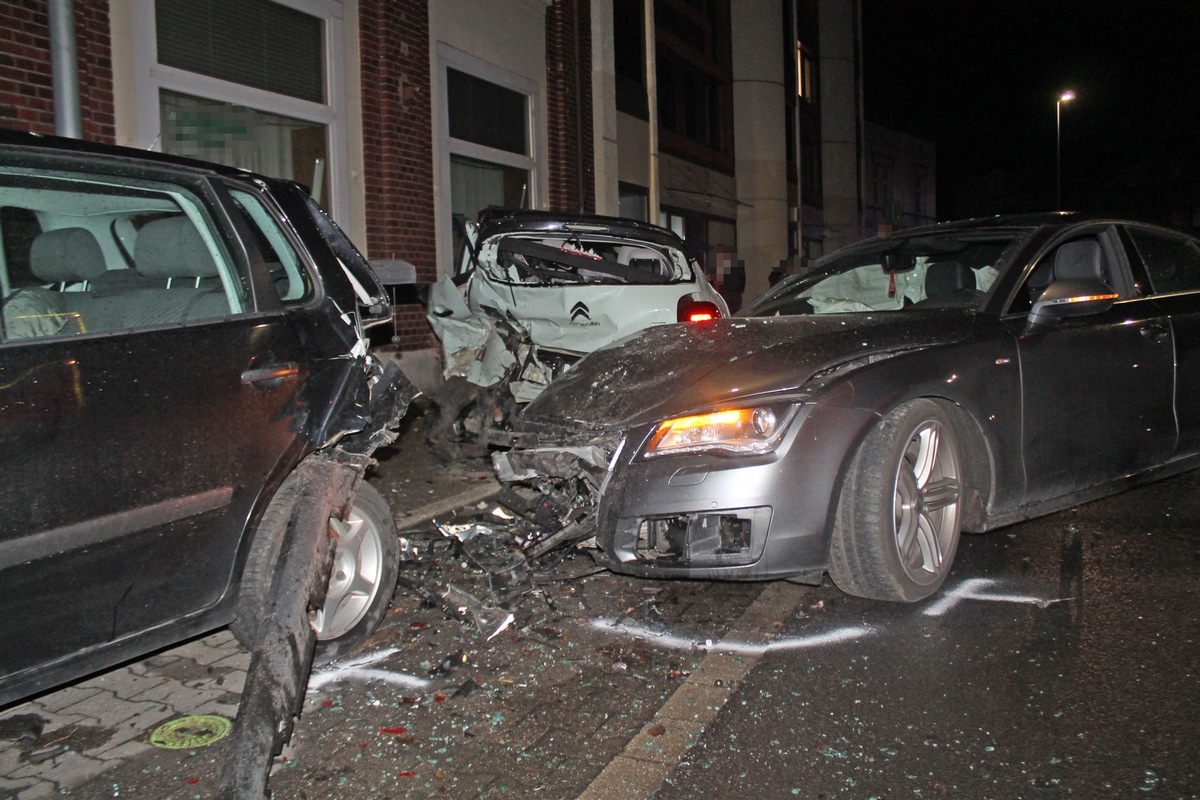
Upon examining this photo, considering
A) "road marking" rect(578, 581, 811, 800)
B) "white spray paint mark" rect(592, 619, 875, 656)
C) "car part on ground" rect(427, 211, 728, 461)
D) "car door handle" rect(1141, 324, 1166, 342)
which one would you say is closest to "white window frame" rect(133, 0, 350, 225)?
"car part on ground" rect(427, 211, 728, 461)

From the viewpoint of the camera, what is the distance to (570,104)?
13320 mm

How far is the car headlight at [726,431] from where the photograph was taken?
358 cm

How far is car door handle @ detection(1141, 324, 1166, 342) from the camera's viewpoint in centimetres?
490

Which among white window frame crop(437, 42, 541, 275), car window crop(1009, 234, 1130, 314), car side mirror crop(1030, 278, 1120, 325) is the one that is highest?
white window frame crop(437, 42, 541, 275)

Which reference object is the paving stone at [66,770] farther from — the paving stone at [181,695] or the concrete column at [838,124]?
the concrete column at [838,124]

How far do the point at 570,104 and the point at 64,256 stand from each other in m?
10.7

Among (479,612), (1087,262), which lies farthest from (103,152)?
(1087,262)

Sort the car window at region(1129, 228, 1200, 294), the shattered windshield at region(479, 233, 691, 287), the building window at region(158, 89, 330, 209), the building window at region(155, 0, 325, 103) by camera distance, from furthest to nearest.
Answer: the building window at region(155, 0, 325, 103) < the building window at region(158, 89, 330, 209) < the shattered windshield at region(479, 233, 691, 287) < the car window at region(1129, 228, 1200, 294)

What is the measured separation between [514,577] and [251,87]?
6.16m

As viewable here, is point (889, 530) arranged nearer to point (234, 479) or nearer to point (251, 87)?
point (234, 479)

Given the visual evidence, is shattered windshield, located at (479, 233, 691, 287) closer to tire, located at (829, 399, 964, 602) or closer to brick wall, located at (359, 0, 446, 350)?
brick wall, located at (359, 0, 446, 350)

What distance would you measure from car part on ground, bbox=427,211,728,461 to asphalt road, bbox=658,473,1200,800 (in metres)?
3.05

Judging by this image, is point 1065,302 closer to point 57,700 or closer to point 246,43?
point 57,700

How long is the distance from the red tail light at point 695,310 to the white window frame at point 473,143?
182 inches
